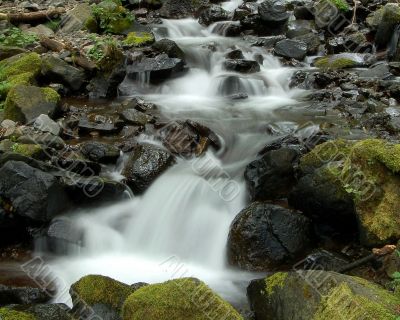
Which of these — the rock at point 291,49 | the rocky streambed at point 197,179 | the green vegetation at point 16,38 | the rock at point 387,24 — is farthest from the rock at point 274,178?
the green vegetation at point 16,38

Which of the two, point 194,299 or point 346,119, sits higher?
point 194,299

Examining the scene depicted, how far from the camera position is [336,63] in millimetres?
13180

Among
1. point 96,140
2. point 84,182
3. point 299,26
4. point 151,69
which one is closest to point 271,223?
point 84,182

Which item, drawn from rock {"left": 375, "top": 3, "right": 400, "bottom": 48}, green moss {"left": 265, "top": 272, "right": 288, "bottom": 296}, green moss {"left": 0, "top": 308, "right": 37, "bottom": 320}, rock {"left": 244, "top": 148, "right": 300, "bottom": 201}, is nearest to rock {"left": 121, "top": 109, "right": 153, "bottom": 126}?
rock {"left": 244, "top": 148, "right": 300, "bottom": 201}

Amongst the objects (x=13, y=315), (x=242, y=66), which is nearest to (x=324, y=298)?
(x=13, y=315)

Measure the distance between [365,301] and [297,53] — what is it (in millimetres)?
11232

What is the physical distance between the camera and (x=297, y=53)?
14055 mm

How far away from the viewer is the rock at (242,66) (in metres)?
13.0

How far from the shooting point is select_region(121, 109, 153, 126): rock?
31.5ft

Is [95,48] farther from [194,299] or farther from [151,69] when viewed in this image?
[194,299]

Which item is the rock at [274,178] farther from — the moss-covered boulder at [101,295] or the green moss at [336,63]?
the green moss at [336,63]

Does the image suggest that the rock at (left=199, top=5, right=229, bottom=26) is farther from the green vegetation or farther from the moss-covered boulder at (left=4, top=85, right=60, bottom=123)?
the moss-covered boulder at (left=4, top=85, right=60, bottom=123)

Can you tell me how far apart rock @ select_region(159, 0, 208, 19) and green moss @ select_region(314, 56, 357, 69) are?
7026 mm

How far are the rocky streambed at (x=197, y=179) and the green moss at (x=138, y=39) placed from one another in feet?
0.33
